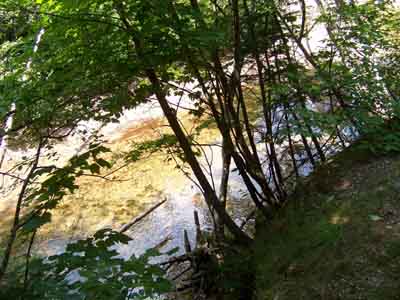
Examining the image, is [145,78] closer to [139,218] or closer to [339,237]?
[339,237]

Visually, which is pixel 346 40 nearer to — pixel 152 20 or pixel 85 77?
pixel 152 20

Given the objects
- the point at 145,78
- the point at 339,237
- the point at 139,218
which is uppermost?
the point at 139,218

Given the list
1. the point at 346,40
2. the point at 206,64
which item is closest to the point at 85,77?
the point at 206,64

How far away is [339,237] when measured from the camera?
218cm

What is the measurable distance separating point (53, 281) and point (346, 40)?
2.91 meters

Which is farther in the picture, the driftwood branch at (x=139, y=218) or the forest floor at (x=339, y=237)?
the driftwood branch at (x=139, y=218)

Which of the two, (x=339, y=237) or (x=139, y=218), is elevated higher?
(x=139, y=218)

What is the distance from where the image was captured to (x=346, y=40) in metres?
3.11

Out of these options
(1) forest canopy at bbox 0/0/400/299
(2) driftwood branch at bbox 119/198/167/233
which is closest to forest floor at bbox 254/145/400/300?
(1) forest canopy at bbox 0/0/400/299

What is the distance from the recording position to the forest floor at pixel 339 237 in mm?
1844

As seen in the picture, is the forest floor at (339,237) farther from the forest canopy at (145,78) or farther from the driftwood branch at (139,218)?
the driftwood branch at (139,218)

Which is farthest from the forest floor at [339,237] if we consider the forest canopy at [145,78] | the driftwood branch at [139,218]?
the driftwood branch at [139,218]

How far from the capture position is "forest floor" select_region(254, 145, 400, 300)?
184cm


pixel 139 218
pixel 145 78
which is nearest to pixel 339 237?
pixel 145 78
